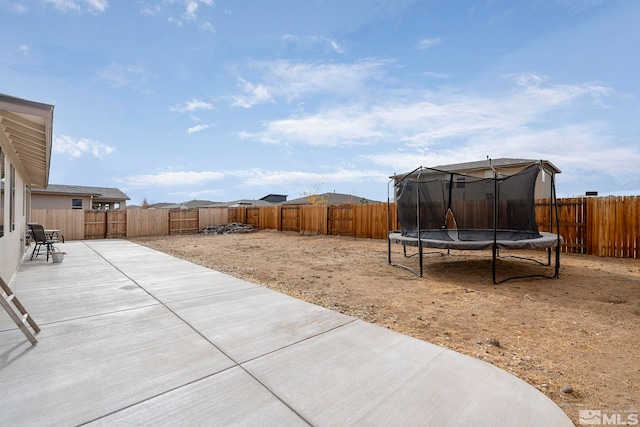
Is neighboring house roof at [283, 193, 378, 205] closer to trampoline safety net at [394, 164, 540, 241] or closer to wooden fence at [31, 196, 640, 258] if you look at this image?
wooden fence at [31, 196, 640, 258]

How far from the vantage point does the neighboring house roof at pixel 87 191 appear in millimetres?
20047

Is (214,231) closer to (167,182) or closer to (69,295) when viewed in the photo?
(69,295)

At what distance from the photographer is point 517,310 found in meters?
3.83

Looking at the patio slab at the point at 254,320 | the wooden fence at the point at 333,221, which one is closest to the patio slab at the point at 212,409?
the patio slab at the point at 254,320

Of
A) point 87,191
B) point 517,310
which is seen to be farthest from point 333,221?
point 87,191

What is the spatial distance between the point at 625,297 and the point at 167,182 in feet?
115

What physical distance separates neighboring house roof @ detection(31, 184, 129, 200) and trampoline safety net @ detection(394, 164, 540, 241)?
23.9 m

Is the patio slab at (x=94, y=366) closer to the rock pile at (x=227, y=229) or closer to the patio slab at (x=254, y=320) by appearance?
the patio slab at (x=254, y=320)

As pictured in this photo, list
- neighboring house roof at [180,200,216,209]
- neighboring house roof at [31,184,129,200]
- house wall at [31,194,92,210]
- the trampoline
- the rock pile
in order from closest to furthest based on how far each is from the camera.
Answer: the trampoline → the rock pile → house wall at [31,194,92,210] → neighboring house roof at [31,184,129,200] → neighboring house roof at [180,200,216,209]

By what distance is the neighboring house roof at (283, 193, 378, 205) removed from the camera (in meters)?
30.5

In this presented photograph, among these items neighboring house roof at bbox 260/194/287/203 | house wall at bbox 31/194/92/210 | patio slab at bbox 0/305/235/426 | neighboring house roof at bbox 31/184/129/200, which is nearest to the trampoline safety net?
patio slab at bbox 0/305/235/426

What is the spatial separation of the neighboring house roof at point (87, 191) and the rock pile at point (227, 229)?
34.9ft

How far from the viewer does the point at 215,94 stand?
11516mm

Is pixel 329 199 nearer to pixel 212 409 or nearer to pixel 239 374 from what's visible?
pixel 239 374
